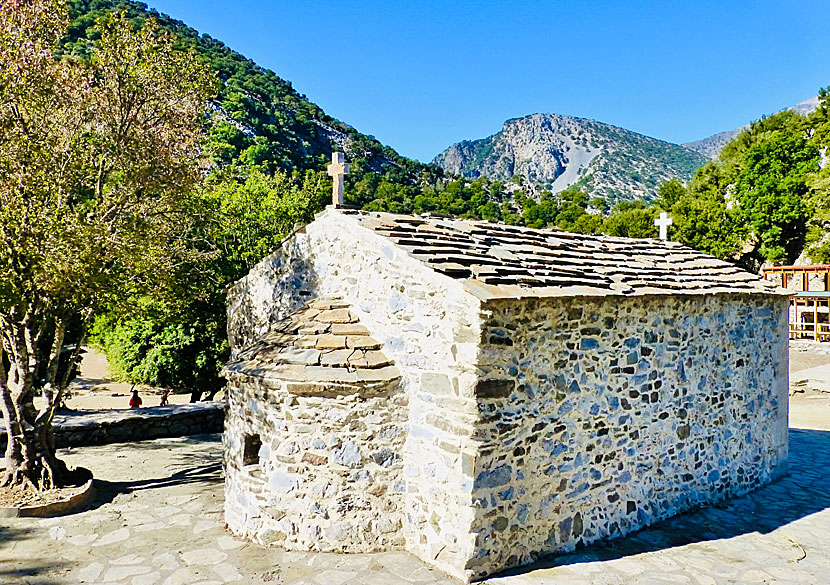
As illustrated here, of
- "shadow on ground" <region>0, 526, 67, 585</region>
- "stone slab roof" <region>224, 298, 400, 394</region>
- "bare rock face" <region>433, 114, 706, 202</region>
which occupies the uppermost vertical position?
"bare rock face" <region>433, 114, 706, 202</region>

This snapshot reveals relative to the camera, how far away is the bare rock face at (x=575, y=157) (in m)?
109

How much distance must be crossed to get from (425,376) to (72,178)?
5150 mm

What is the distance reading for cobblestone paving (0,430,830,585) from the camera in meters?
5.09

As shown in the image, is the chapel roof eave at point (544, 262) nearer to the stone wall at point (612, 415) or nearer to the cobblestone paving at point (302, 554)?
the stone wall at point (612, 415)

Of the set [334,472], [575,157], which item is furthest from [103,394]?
[575,157]

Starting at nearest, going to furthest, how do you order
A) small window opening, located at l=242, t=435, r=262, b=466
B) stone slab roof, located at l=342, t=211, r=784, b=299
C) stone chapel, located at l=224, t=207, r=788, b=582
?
1. stone chapel, located at l=224, t=207, r=788, b=582
2. stone slab roof, located at l=342, t=211, r=784, b=299
3. small window opening, located at l=242, t=435, r=262, b=466

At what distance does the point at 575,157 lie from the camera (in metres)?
A: 131

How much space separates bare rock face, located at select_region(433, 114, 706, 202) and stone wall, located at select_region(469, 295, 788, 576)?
9618 centimetres

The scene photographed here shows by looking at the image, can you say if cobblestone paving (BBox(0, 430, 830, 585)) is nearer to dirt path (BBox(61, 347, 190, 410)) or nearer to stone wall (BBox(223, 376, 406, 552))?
stone wall (BBox(223, 376, 406, 552))

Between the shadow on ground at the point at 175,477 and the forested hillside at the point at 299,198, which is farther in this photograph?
the forested hillside at the point at 299,198

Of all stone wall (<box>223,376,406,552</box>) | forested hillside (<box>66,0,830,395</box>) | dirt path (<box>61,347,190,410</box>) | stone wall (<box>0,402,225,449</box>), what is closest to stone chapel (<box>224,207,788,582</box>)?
stone wall (<box>223,376,406,552</box>)

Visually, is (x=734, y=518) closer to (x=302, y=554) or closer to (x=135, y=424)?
(x=302, y=554)

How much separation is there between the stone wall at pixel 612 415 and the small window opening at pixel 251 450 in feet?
8.25

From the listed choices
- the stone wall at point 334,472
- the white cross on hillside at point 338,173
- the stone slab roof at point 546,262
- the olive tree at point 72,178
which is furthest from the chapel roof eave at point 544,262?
the olive tree at point 72,178
